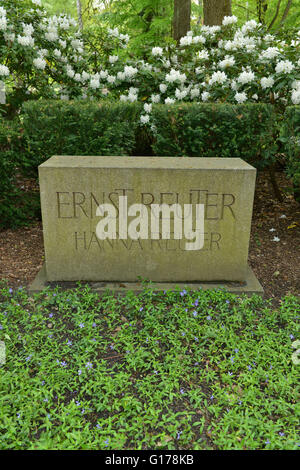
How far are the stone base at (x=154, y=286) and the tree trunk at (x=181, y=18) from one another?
652 cm

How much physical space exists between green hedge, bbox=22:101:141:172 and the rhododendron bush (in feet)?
2.52

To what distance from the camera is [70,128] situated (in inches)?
181

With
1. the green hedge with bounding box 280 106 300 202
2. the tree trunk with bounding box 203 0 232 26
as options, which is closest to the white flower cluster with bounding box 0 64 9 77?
the green hedge with bounding box 280 106 300 202

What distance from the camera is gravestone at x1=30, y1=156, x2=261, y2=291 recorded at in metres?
3.50

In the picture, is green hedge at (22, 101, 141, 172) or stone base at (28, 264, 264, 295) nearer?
stone base at (28, 264, 264, 295)

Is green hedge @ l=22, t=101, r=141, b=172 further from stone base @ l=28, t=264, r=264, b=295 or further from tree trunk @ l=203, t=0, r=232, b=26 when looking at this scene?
tree trunk @ l=203, t=0, r=232, b=26

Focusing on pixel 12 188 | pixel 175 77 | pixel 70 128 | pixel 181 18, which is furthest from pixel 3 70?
pixel 181 18

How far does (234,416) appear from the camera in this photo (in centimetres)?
240

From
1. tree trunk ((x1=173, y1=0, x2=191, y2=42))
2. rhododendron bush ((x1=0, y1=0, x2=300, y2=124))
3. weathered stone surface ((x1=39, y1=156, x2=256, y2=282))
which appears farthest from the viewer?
tree trunk ((x1=173, y1=0, x2=191, y2=42))

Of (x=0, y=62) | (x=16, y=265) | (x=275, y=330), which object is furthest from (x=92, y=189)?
(x=0, y=62)

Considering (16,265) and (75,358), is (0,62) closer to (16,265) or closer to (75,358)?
(16,265)

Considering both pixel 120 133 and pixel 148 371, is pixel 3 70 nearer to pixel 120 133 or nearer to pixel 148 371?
pixel 120 133

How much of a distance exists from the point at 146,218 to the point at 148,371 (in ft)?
4.49

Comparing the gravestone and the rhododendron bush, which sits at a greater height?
the rhododendron bush
